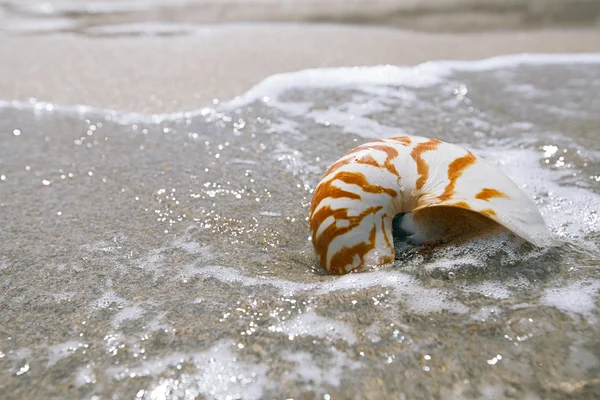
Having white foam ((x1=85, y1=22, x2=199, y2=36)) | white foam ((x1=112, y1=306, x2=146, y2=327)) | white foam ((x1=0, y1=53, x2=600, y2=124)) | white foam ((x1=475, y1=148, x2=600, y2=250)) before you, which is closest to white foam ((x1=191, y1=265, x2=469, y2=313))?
white foam ((x1=112, y1=306, x2=146, y2=327))

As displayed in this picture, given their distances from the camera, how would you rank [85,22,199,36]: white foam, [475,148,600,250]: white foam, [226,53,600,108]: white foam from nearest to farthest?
[475,148,600,250]: white foam < [226,53,600,108]: white foam < [85,22,199,36]: white foam

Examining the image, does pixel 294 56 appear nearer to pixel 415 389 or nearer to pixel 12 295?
pixel 12 295

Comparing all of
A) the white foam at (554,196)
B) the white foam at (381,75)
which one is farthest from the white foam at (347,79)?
the white foam at (554,196)

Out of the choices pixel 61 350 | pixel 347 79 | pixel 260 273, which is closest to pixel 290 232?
pixel 260 273

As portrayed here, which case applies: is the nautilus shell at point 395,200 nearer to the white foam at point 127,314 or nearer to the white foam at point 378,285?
the white foam at point 378,285

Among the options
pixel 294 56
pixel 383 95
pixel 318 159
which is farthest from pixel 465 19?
pixel 318 159

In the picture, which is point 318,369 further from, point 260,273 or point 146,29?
point 146,29

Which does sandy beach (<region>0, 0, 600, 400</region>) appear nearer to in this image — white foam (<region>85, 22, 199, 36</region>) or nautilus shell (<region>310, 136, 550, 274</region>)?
nautilus shell (<region>310, 136, 550, 274</region>)
